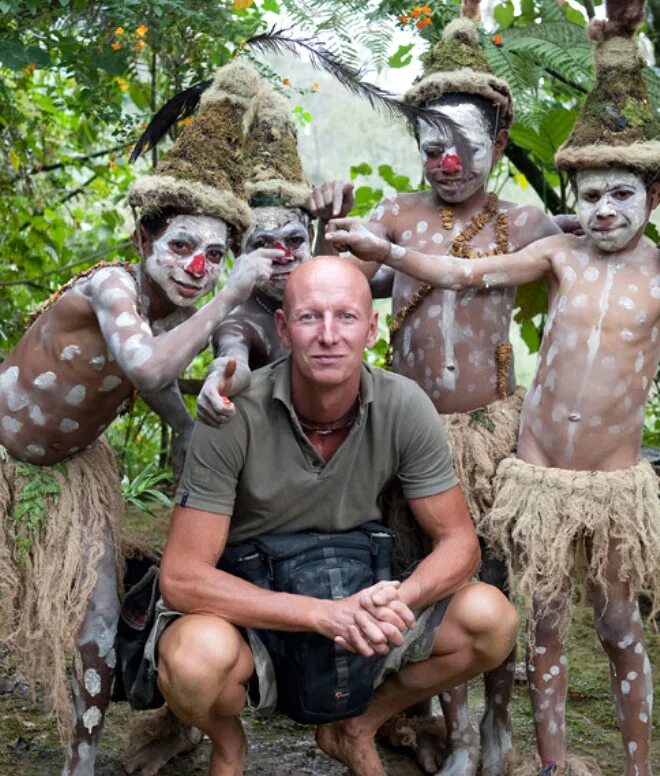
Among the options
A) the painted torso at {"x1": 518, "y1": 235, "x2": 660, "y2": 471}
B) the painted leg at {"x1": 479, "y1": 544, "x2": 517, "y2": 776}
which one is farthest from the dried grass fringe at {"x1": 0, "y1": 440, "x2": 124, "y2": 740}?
the painted torso at {"x1": 518, "y1": 235, "x2": 660, "y2": 471}

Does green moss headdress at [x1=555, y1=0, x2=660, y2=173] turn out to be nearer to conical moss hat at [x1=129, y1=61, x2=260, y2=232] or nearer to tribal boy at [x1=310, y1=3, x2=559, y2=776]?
tribal boy at [x1=310, y1=3, x2=559, y2=776]

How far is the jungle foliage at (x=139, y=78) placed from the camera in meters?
3.80

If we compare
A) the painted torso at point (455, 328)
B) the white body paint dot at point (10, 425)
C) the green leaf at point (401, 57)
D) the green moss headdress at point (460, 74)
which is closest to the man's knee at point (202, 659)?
the white body paint dot at point (10, 425)

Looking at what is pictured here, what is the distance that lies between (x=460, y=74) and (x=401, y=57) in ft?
5.40

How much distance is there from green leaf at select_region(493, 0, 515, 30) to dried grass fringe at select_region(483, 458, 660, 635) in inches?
103

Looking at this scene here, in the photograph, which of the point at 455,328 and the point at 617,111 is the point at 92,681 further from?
Answer: the point at 617,111

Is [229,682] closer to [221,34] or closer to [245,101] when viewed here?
[245,101]

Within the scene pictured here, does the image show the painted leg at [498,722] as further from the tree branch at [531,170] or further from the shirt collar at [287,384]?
the tree branch at [531,170]

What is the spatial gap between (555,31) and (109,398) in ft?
8.03

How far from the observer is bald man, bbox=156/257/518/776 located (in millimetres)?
2617

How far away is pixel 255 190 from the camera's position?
3225 mm

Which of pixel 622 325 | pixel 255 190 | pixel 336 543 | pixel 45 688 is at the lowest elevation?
pixel 45 688

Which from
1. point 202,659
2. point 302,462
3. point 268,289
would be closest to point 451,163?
point 268,289

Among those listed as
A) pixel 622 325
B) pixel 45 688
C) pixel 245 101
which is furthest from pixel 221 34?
pixel 45 688
